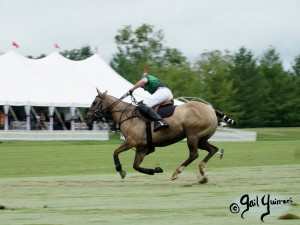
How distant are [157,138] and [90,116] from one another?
2.20 m

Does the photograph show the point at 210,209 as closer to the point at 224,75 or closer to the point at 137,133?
the point at 137,133

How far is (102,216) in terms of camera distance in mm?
10922

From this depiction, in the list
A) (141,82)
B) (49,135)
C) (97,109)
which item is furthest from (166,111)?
(49,135)

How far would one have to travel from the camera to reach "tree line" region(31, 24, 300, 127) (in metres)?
87.8

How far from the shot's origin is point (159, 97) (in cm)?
1894

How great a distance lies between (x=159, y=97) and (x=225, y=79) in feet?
241

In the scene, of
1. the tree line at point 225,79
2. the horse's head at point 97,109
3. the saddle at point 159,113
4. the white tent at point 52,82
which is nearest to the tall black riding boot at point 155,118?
the saddle at point 159,113

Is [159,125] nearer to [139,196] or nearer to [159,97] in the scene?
[159,97]

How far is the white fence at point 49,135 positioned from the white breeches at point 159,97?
1072 inches

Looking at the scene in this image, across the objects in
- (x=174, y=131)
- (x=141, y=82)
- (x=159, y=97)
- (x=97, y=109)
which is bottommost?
(x=174, y=131)

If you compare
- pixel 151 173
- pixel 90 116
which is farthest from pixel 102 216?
pixel 90 116

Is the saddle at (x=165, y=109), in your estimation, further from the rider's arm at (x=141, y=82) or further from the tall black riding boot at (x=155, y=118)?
the rider's arm at (x=141, y=82)

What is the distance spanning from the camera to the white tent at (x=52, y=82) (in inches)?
1934

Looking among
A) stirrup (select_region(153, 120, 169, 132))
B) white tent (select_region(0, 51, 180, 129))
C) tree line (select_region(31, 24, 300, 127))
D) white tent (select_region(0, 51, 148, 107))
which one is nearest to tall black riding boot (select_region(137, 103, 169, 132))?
stirrup (select_region(153, 120, 169, 132))
